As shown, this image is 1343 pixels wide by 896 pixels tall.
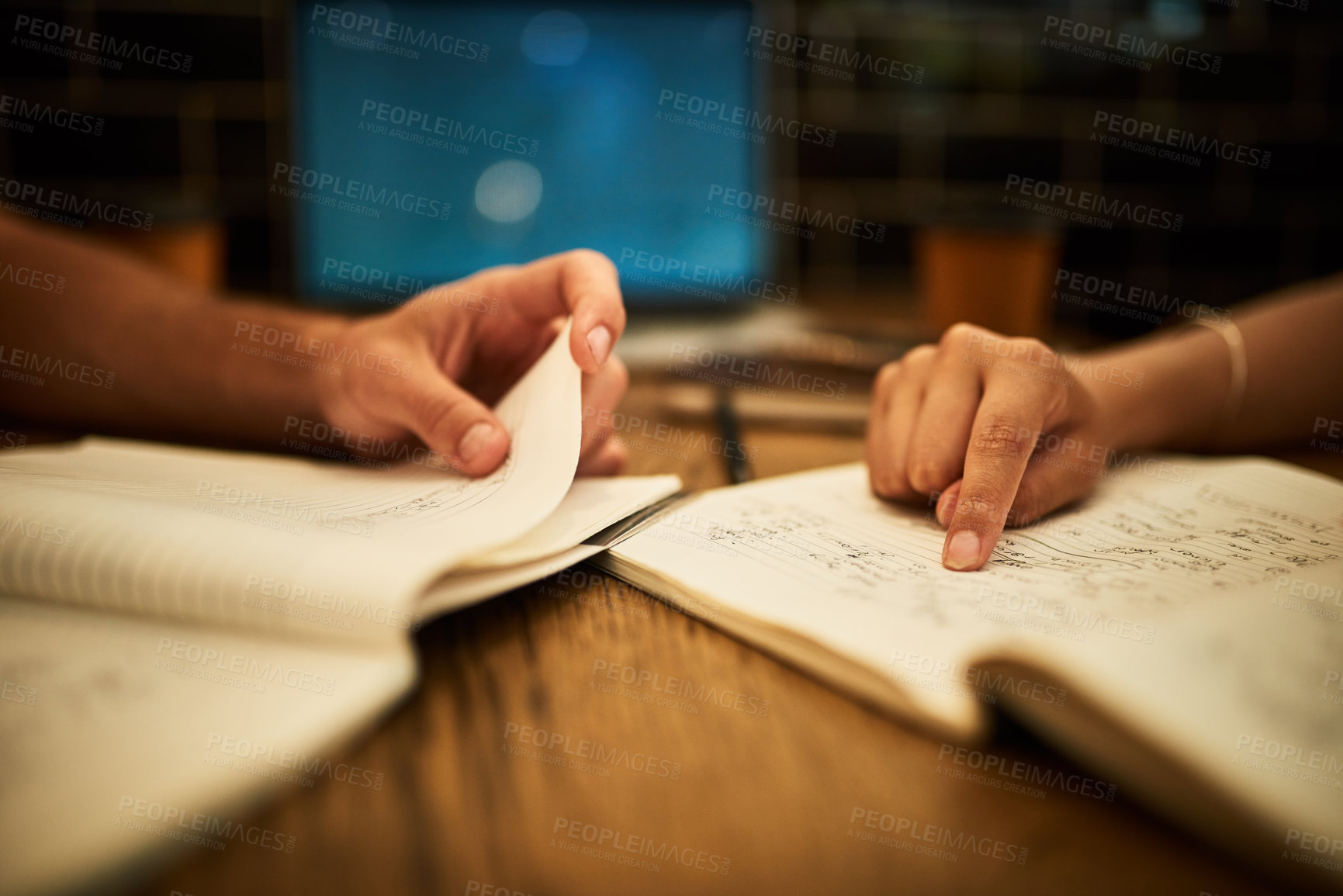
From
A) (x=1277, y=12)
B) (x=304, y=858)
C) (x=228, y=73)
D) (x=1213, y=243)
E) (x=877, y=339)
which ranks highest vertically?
(x=1277, y=12)

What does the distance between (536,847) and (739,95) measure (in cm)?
109

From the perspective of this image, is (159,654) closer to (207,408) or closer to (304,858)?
(304,858)

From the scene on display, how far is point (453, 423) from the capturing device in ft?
1.57

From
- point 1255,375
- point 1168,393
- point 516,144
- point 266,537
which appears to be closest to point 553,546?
point 266,537

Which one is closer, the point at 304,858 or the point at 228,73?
the point at 304,858

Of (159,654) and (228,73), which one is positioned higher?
(228,73)

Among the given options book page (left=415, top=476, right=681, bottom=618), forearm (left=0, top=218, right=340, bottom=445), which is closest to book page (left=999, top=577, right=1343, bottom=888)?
book page (left=415, top=476, right=681, bottom=618)

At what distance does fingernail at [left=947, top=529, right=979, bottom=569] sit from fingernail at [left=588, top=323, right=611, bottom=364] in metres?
0.22

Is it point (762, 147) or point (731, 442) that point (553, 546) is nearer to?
point (731, 442)

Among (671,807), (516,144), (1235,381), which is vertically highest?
(516,144)

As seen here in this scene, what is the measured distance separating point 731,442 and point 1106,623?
15.7 inches

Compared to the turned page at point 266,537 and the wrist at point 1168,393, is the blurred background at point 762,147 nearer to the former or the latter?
the wrist at point 1168,393

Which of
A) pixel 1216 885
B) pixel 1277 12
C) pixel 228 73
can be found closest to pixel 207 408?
pixel 1216 885

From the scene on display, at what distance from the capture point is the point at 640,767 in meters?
0.26
